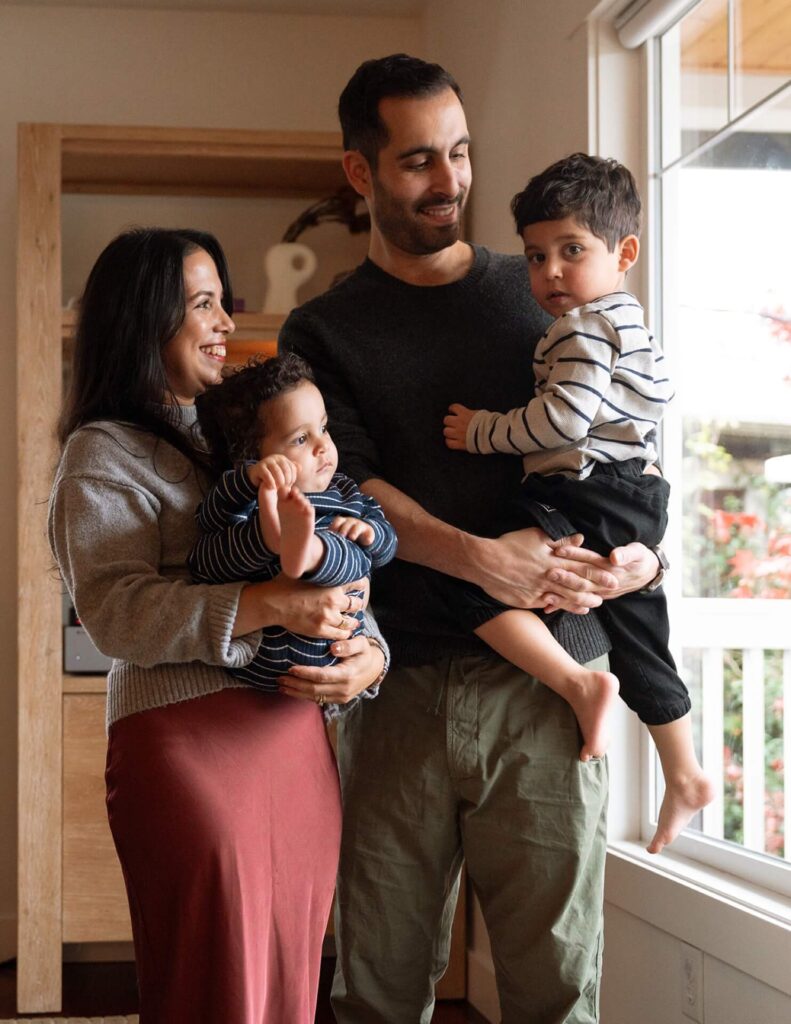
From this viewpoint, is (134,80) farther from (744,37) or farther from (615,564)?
(615,564)

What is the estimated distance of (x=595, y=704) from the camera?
172cm

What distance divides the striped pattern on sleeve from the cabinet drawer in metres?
2.01

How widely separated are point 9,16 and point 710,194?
262 cm

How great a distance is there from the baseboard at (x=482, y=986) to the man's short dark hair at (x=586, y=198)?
216cm

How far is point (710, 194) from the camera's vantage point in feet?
7.91

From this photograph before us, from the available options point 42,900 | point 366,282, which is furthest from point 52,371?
point 366,282

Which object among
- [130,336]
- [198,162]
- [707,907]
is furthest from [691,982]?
[198,162]

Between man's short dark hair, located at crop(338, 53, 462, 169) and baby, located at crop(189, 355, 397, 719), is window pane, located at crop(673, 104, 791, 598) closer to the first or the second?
man's short dark hair, located at crop(338, 53, 462, 169)

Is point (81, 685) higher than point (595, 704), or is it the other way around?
point (595, 704)

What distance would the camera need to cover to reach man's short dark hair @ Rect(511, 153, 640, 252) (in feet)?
5.85

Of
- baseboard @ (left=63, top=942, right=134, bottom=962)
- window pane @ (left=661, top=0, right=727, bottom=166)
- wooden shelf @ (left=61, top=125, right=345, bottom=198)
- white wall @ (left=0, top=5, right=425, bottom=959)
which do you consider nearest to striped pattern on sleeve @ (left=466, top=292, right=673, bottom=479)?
window pane @ (left=661, top=0, right=727, bottom=166)

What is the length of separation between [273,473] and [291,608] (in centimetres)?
A: 18

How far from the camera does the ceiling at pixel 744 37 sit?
2.10 m

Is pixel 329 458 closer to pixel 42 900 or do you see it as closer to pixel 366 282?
pixel 366 282
